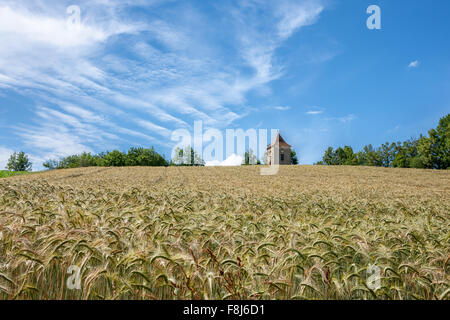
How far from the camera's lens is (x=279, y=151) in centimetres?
7612

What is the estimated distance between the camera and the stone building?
7424cm

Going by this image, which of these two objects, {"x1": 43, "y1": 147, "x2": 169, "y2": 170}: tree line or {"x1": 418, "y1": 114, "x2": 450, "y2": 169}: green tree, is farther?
{"x1": 43, "y1": 147, "x2": 169, "y2": 170}: tree line

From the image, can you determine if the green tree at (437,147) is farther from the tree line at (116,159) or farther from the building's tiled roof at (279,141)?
the tree line at (116,159)

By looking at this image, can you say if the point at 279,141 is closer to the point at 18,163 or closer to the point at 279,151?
the point at 279,151

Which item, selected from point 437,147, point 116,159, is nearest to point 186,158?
point 116,159

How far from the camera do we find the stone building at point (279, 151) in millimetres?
74244

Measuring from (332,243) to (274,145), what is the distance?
7441cm

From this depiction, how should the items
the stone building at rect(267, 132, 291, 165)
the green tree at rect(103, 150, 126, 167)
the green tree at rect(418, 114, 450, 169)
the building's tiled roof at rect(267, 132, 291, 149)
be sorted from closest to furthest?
the green tree at rect(418, 114, 450, 169) → the stone building at rect(267, 132, 291, 165) → the building's tiled roof at rect(267, 132, 291, 149) → the green tree at rect(103, 150, 126, 167)

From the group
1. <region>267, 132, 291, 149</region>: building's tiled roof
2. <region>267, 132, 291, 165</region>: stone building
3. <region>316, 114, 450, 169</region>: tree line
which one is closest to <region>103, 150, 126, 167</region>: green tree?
<region>267, 132, 291, 165</region>: stone building

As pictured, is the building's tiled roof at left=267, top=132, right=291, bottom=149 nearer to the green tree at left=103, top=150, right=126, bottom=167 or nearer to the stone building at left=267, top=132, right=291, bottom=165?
the stone building at left=267, top=132, right=291, bottom=165

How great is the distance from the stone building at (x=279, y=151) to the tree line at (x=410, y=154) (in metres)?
33.4

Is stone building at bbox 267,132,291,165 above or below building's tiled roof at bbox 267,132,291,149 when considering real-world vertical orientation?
below

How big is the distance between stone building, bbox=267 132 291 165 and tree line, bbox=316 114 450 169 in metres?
33.4
